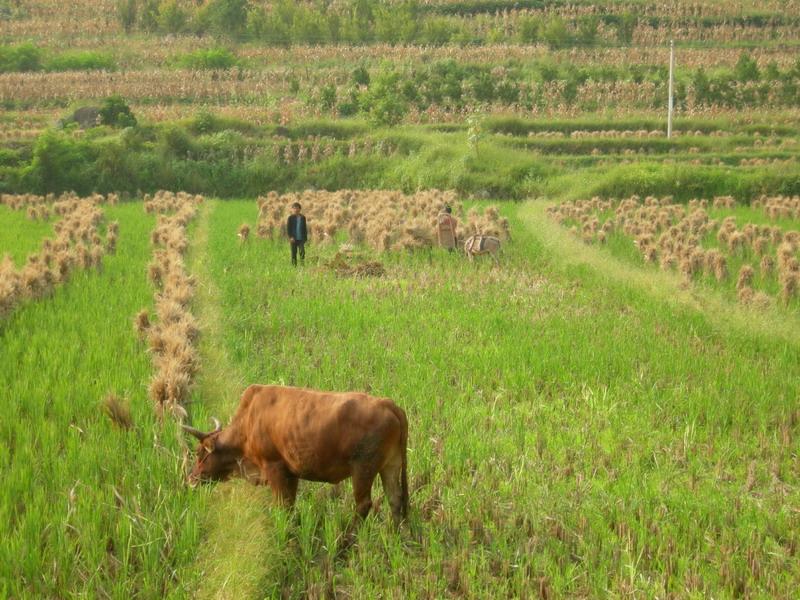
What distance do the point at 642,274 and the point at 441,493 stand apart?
721 cm

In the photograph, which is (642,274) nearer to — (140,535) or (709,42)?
Result: (140,535)

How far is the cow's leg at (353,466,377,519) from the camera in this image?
4.04 meters

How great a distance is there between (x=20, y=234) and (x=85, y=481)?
1068 cm

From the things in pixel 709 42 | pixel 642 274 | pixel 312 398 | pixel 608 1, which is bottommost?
pixel 642 274

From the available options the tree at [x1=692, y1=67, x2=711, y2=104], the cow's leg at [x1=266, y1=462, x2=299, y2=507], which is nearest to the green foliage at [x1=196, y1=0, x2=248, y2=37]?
the tree at [x1=692, y1=67, x2=711, y2=104]

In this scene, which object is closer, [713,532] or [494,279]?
[713,532]

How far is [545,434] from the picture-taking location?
5.62 m

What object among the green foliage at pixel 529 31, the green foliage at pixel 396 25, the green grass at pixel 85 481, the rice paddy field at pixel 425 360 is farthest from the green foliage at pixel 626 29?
the green grass at pixel 85 481

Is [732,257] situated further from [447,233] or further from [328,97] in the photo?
[328,97]

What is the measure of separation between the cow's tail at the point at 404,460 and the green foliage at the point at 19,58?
4005 cm

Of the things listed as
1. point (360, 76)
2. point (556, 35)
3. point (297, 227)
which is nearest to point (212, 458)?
point (297, 227)

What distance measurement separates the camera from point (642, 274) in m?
11.1

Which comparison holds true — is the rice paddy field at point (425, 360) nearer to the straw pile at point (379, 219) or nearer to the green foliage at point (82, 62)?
the straw pile at point (379, 219)

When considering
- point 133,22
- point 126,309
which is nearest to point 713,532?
point 126,309
